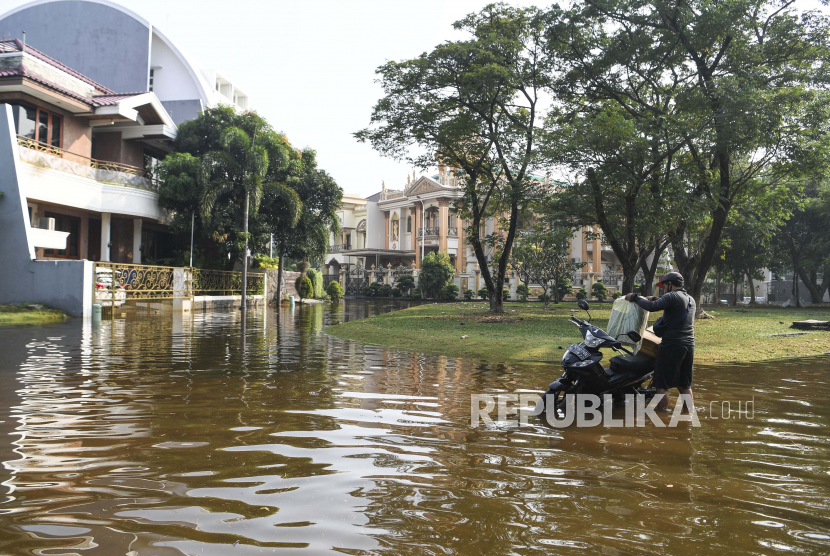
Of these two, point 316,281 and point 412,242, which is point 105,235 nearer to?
point 316,281

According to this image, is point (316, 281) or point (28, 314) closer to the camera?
point (28, 314)

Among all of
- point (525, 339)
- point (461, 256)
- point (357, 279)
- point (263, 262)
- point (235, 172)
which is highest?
point (235, 172)

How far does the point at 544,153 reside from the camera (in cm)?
2000

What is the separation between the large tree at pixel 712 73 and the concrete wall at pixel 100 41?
92.1 ft

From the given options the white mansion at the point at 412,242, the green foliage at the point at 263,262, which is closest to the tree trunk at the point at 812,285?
the white mansion at the point at 412,242

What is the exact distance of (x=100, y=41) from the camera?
36.6 meters

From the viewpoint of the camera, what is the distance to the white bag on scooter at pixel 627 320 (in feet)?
21.8

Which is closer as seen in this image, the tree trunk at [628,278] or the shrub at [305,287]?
the tree trunk at [628,278]

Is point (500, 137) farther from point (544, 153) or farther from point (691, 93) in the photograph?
point (691, 93)

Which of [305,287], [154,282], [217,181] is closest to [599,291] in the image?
[305,287]

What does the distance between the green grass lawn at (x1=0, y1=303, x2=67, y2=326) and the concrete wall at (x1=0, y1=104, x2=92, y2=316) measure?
731mm

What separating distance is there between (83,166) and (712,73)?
25690mm

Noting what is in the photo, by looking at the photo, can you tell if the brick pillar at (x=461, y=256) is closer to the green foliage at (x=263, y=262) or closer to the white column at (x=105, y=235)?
the green foliage at (x=263, y=262)

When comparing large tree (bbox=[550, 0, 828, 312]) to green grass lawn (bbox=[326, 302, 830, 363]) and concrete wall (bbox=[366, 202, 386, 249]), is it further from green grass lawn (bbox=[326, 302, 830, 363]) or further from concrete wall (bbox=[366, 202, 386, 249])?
concrete wall (bbox=[366, 202, 386, 249])
